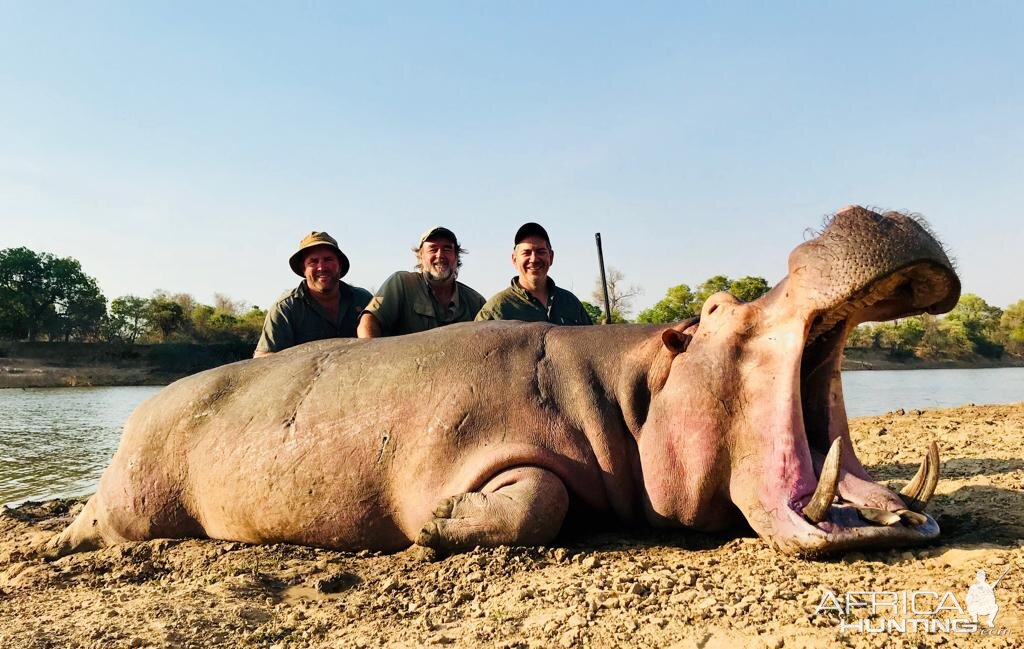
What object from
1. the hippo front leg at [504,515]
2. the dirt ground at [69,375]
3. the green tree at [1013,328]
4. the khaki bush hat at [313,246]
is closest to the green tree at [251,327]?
the dirt ground at [69,375]

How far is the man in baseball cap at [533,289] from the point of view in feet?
23.3

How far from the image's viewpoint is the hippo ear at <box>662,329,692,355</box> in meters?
3.27

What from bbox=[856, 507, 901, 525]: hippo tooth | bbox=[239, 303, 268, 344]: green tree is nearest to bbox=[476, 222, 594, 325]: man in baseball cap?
bbox=[856, 507, 901, 525]: hippo tooth

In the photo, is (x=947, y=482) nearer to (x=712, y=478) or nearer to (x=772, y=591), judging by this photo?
(x=712, y=478)

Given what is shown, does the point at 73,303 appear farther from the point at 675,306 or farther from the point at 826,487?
the point at 826,487

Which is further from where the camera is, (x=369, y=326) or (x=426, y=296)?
(x=426, y=296)

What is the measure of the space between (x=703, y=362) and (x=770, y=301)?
0.37 m

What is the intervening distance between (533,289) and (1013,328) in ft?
207

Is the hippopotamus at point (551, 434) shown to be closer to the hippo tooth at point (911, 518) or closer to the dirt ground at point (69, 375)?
the hippo tooth at point (911, 518)

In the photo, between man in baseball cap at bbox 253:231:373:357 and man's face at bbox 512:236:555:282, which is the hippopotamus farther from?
man's face at bbox 512:236:555:282

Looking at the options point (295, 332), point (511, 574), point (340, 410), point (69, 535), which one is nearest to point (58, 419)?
point (295, 332)

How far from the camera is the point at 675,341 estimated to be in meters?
3.28

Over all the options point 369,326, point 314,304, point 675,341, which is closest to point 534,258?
point 369,326

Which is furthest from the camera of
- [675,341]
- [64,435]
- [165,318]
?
[165,318]
